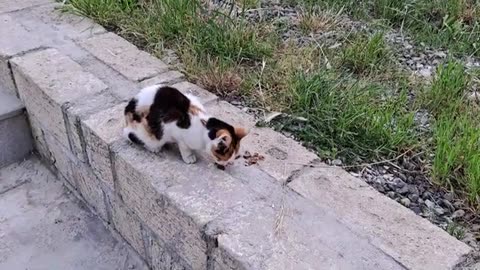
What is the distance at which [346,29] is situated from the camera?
Result: 8.47 ft

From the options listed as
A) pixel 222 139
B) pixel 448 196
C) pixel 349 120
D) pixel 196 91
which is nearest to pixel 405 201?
pixel 448 196

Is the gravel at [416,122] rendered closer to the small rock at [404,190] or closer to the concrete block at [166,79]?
the small rock at [404,190]

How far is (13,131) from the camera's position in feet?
7.59

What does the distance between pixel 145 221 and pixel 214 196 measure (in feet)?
1.09

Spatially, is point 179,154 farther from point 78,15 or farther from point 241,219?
point 78,15

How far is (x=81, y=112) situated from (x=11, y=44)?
26.4 inches

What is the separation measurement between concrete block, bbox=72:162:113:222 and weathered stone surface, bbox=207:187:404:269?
658 millimetres

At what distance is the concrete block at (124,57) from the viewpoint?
2.11m

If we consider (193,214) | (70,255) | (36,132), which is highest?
(193,214)

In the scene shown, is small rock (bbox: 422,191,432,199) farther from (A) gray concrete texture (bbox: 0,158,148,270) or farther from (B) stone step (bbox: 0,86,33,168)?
(B) stone step (bbox: 0,86,33,168)

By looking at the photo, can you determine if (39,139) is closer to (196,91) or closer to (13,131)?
(13,131)

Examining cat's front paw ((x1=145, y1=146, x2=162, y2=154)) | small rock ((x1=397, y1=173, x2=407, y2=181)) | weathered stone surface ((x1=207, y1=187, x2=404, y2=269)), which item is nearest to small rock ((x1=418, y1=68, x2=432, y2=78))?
small rock ((x1=397, y1=173, x2=407, y2=181))

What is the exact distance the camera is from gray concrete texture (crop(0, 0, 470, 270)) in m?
1.36

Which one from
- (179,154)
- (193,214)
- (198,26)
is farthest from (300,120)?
(198,26)
